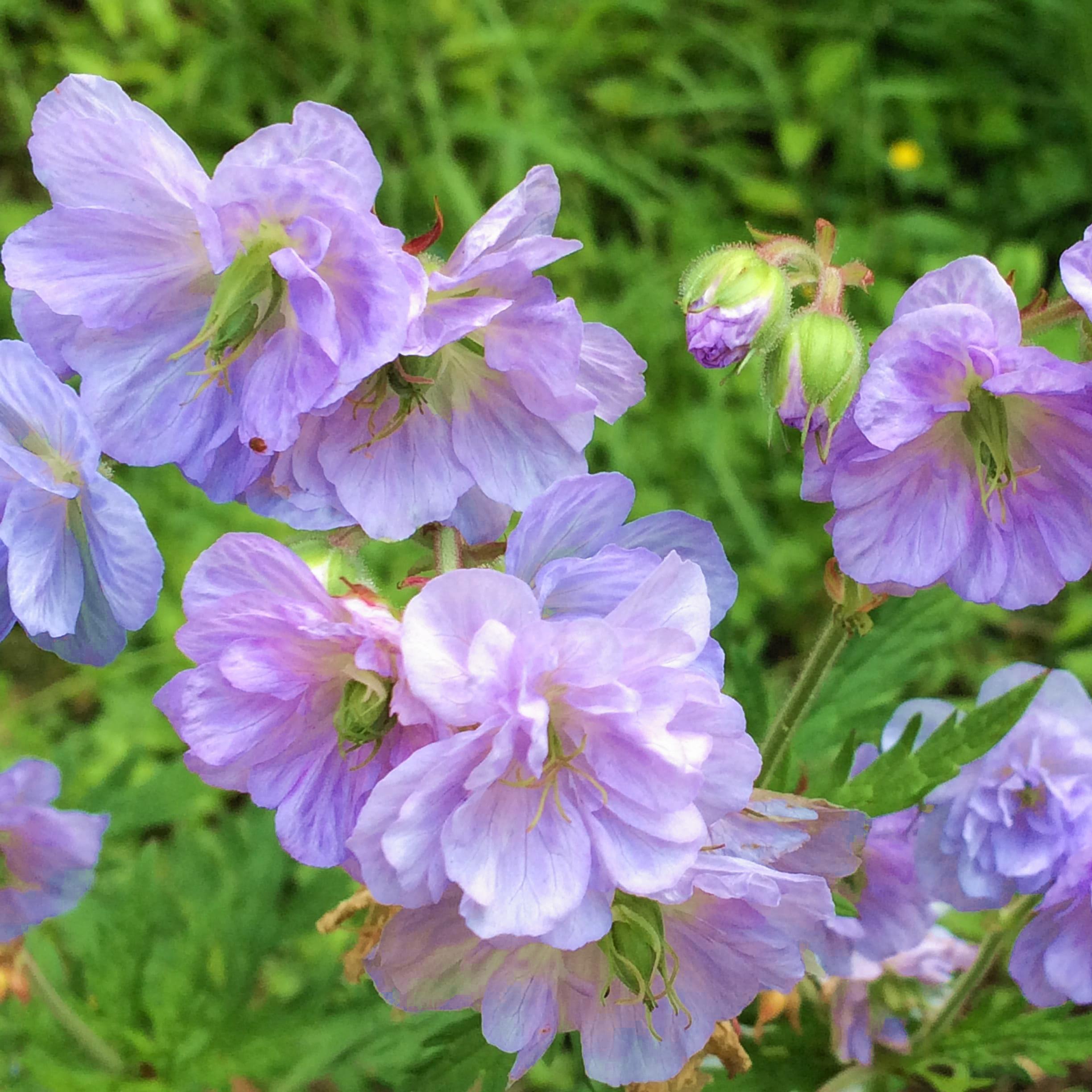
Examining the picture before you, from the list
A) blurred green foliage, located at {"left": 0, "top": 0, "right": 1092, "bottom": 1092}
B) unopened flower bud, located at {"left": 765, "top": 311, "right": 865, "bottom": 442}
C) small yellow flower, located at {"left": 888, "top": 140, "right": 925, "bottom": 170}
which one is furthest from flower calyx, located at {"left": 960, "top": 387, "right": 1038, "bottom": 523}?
small yellow flower, located at {"left": 888, "top": 140, "right": 925, "bottom": 170}

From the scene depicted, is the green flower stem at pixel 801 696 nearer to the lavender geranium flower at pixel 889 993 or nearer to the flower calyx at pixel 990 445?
the flower calyx at pixel 990 445

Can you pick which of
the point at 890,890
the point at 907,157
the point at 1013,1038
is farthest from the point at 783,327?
the point at 907,157

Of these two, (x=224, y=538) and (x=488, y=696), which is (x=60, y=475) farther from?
(x=488, y=696)

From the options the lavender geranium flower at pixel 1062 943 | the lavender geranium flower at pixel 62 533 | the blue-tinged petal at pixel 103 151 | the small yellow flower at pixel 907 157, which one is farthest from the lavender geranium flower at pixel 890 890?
the small yellow flower at pixel 907 157

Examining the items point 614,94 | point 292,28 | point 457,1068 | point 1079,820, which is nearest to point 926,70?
point 614,94

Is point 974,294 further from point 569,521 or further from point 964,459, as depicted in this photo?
point 569,521
